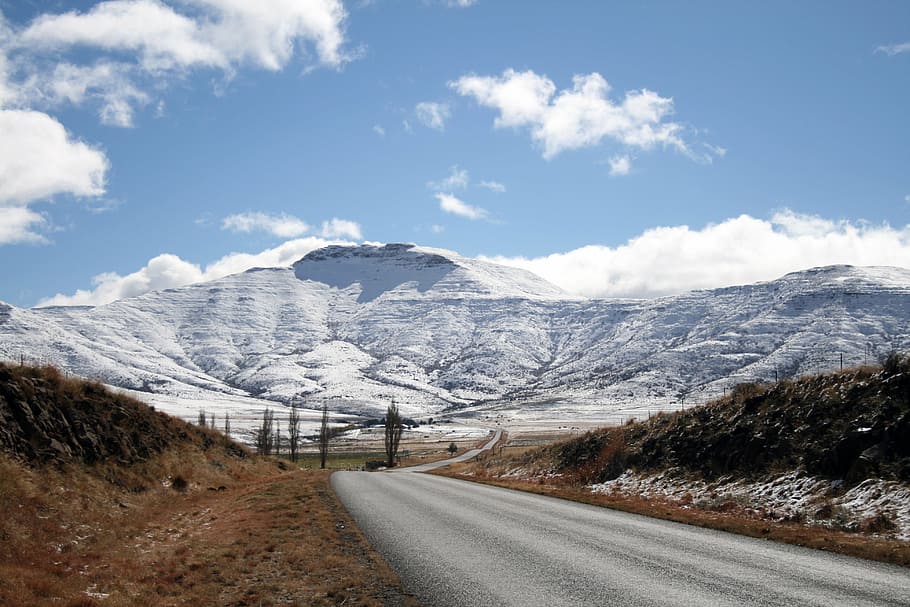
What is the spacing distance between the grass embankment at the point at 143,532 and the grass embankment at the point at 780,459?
10.3m

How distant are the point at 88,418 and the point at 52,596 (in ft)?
47.0

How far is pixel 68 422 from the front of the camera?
2131 cm

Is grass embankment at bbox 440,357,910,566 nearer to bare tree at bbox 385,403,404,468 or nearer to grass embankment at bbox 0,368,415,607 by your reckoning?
grass embankment at bbox 0,368,415,607

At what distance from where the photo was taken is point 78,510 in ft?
55.9

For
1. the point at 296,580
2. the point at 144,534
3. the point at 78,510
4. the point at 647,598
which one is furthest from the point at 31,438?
the point at 647,598

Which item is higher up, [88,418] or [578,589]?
[88,418]

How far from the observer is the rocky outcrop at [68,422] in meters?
18.2

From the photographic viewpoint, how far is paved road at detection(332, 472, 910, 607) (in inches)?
377

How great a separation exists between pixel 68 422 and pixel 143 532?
6.24 meters

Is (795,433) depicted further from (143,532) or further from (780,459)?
(143,532)

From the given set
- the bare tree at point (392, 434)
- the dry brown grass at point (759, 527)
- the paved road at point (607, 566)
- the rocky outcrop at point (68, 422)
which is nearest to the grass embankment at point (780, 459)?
the dry brown grass at point (759, 527)

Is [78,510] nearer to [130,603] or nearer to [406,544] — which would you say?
[130,603]

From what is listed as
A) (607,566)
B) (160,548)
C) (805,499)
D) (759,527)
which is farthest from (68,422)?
(805,499)

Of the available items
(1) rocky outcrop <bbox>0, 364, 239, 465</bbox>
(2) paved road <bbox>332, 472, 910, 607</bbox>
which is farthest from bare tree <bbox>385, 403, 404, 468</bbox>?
(2) paved road <bbox>332, 472, 910, 607</bbox>
